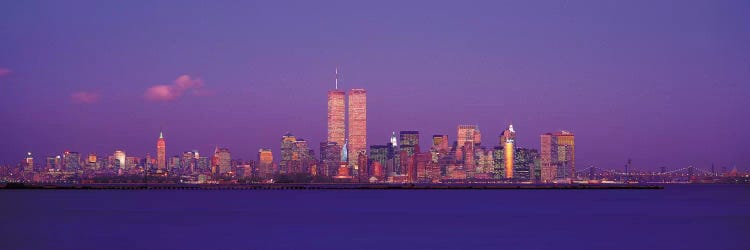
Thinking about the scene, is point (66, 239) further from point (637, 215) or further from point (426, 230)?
point (637, 215)

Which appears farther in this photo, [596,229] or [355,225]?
[355,225]

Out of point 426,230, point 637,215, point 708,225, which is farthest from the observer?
point 637,215

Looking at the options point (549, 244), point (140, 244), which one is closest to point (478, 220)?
point (549, 244)

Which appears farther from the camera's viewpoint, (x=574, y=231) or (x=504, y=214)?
(x=504, y=214)

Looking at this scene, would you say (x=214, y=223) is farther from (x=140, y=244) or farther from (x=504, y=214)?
(x=504, y=214)

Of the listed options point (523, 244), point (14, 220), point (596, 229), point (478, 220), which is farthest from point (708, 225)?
point (14, 220)

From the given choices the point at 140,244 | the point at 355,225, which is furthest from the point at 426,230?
the point at 140,244

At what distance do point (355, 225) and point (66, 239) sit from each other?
82.6 ft

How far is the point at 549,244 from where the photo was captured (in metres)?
67.1

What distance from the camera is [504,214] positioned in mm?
107250

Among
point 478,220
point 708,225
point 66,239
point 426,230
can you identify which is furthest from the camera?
point 478,220

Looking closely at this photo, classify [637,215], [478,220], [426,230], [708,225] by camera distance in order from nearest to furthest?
1. [426,230]
2. [708,225]
3. [478,220]
4. [637,215]

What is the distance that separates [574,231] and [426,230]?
10.9 meters

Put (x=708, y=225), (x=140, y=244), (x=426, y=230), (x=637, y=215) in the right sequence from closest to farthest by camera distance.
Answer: (x=140, y=244) → (x=426, y=230) → (x=708, y=225) → (x=637, y=215)
